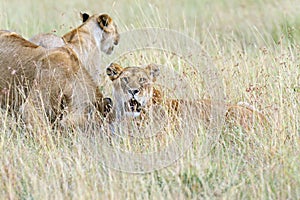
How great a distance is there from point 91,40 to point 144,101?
203 centimetres

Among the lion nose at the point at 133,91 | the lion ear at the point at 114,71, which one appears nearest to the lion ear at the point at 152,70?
the lion ear at the point at 114,71

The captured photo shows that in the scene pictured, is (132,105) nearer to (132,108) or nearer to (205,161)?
(132,108)

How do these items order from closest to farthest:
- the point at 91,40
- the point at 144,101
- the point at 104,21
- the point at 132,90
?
the point at 132,90 < the point at 144,101 < the point at 91,40 < the point at 104,21

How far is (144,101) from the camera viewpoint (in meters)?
5.84

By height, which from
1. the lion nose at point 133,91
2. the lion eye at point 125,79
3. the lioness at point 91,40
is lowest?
the lion nose at point 133,91

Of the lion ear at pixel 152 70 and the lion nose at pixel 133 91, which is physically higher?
the lion ear at pixel 152 70

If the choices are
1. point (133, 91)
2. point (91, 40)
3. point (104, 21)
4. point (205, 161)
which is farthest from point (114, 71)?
point (104, 21)

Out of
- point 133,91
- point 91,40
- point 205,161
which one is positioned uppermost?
point 91,40

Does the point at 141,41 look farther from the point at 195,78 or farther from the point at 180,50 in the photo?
the point at 195,78

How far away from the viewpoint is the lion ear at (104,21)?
774cm

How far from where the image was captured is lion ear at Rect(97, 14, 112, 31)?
7.74 metres

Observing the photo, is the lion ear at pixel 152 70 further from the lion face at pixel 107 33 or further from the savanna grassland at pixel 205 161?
the lion face at pixel 107 33

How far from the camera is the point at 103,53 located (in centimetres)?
802

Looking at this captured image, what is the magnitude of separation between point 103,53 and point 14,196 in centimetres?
353
